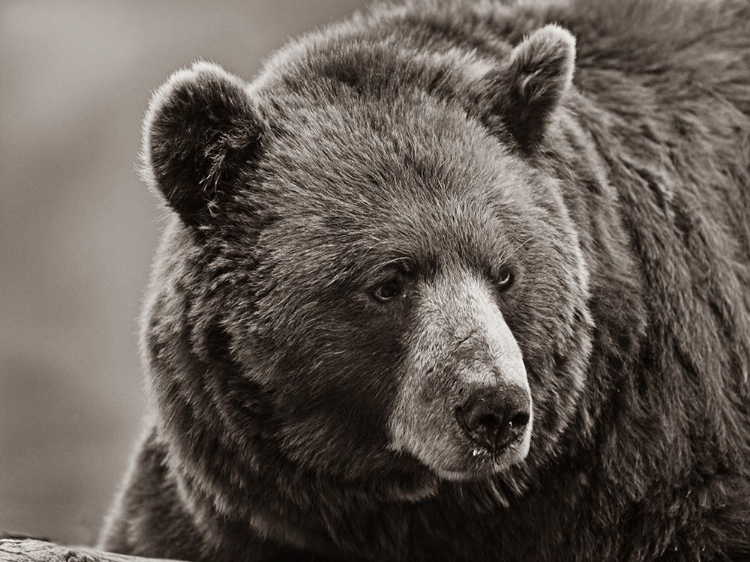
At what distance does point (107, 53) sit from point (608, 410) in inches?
527

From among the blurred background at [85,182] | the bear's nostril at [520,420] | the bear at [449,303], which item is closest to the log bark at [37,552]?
the bear at [449,303]

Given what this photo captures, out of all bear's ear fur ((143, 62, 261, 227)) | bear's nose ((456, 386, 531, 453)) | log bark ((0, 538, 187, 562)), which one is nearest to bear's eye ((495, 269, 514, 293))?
bear's nose ((456, 386, 531, 453))

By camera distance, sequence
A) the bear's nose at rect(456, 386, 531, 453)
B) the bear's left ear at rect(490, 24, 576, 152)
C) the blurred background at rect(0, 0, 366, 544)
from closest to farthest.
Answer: the bear's nose at rect(456, 386, 531, 453), the bear's left ear at rect(490, 24, 576, 152), the blurred background at rect(0, 0, 366, 544)

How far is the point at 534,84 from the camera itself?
5.18 meters

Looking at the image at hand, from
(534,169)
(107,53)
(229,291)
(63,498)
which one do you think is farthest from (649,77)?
(107,53)

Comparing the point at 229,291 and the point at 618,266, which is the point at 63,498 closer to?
the point at 229,291

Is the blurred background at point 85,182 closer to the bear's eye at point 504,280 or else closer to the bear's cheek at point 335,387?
the bear's cheek at point 335,387

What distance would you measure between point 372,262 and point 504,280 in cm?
61

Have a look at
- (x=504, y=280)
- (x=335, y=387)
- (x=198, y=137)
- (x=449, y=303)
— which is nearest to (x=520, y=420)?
(x=449, y=303)

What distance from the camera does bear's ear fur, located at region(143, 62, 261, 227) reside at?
4.82 metres

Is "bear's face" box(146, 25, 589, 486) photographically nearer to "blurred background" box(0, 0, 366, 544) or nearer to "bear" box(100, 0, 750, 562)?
"bear" box(100, 0, 750, 562)

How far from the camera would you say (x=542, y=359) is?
502cm

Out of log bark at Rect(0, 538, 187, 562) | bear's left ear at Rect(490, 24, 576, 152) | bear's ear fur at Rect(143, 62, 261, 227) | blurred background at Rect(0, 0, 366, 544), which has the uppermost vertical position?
bear's ear fur at Rect(143, 62, 261, 227)

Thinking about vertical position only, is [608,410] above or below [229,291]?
below
